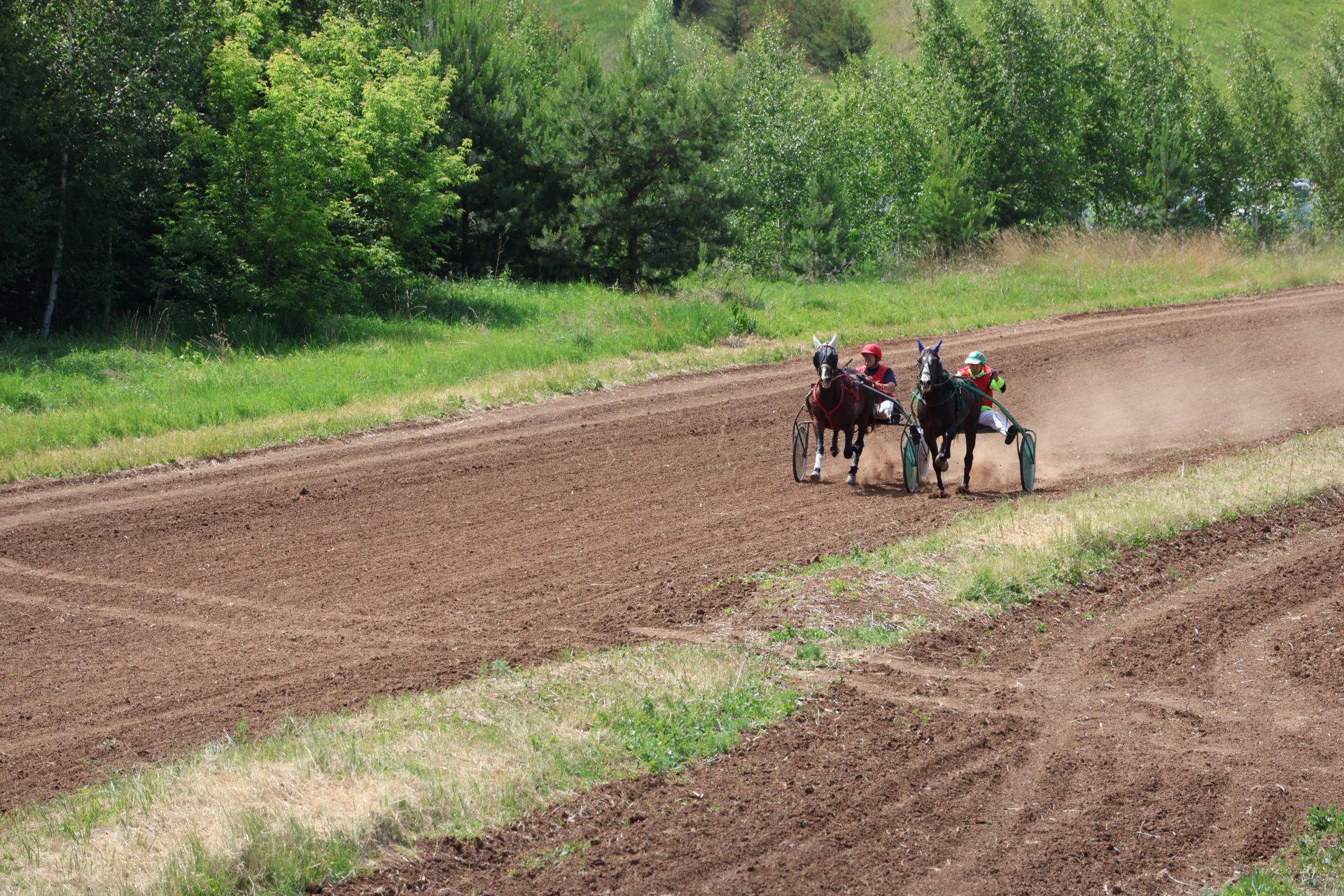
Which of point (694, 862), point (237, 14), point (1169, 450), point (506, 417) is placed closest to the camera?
point (694, 862)

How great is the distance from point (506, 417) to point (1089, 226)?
23.5 m

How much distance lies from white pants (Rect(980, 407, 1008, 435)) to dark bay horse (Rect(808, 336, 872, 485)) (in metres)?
1.26

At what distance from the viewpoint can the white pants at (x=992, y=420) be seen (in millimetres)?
14047

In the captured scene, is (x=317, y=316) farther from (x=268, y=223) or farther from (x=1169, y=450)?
(x=1169, y=450)

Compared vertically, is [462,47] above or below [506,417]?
above

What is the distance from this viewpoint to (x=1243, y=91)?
141 feet

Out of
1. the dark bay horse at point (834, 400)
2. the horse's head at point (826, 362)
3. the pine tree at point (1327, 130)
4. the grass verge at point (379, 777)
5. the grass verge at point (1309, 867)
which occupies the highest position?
the pine tree at point (1327, 130)

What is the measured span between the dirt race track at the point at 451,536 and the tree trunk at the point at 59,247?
846cm

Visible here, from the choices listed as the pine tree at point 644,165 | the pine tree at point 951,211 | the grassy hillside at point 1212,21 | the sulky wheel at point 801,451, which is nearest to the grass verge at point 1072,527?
the sulky wheel at point 801,451

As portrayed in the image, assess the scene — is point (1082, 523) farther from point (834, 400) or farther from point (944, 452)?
point (834, 400)

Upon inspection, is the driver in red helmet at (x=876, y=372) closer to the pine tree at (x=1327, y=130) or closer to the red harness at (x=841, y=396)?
the red harness at (x=841, y=396)

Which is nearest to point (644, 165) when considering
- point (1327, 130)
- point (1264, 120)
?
point (1264, 120)

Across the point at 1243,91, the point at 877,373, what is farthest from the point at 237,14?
the point at 1243,91

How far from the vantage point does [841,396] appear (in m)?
13.5
